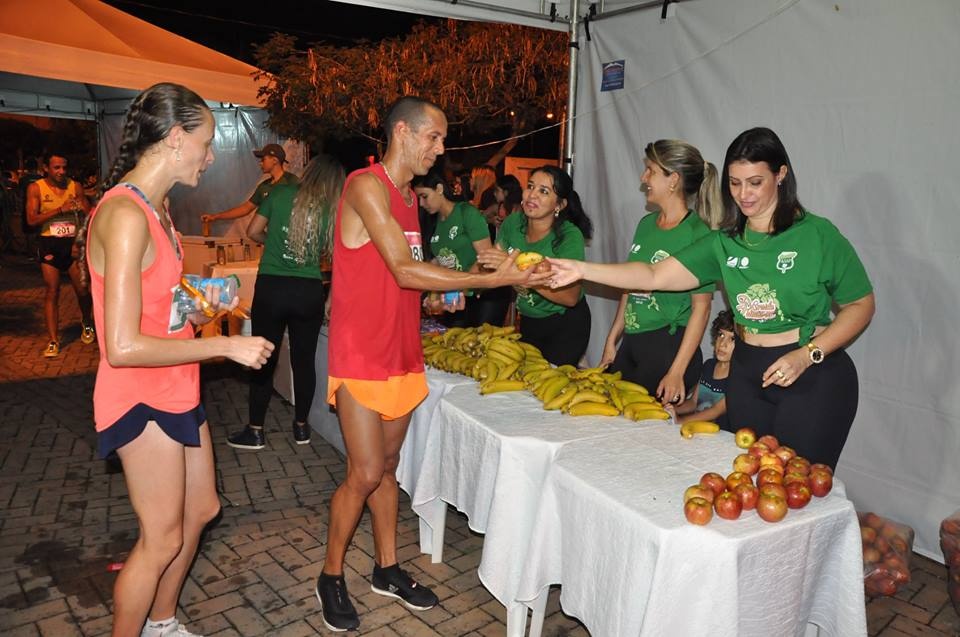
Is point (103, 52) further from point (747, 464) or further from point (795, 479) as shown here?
point (795, 479)

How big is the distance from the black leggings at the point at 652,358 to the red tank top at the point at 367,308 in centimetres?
159

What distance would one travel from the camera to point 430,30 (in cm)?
1274

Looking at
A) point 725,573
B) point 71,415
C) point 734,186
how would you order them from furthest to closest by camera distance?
point 71,415 → point 734,186 → point 725,573

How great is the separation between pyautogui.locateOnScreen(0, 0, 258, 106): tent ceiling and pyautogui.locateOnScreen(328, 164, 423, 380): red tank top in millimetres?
6794

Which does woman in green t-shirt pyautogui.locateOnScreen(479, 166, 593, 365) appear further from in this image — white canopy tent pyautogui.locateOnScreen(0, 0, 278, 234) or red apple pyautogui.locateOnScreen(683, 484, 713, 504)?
white canopy tent pyautogui.locateOnScreen(0, 0, 278, 234)

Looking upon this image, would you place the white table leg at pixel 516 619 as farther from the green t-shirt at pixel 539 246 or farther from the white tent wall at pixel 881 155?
the white tent wall at pixel 881 155

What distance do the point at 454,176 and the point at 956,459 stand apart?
32.1 ft

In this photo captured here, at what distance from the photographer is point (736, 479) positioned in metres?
2.49

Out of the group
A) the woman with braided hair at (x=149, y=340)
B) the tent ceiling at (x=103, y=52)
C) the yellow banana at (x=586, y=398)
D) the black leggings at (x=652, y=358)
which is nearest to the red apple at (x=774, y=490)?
the yellow banana at (x=586, y=398)

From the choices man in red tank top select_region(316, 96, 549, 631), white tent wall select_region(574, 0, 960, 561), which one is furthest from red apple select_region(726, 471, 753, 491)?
white tent wall select_region(574, 0, 960, 561)

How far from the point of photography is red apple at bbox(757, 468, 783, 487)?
2.48 metres

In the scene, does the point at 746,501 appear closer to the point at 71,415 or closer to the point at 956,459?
the point at 956,459

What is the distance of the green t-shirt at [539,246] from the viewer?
441cm

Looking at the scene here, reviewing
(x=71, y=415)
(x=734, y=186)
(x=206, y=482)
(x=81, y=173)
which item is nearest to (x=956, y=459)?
(x=734, y=186)
